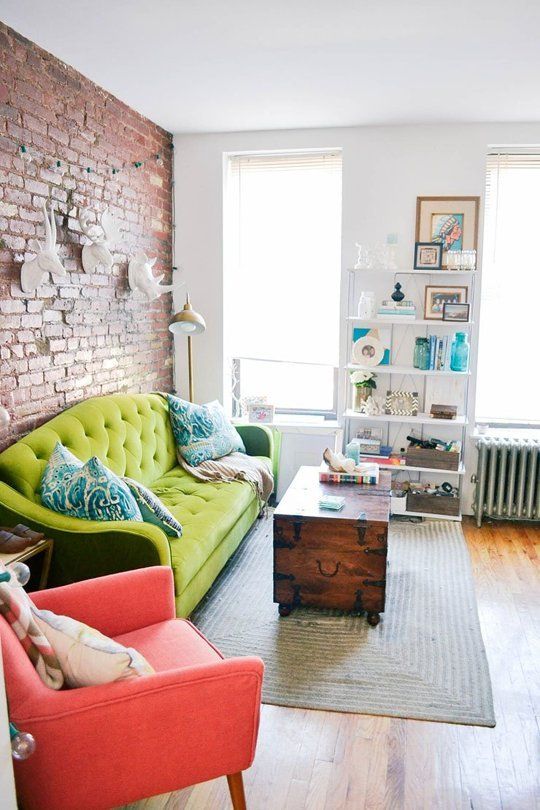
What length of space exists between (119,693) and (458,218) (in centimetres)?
402

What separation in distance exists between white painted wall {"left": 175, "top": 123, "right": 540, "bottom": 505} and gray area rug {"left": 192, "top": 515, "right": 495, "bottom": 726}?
1.61 meters

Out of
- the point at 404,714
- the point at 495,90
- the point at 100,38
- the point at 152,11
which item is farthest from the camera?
the point at 495,90

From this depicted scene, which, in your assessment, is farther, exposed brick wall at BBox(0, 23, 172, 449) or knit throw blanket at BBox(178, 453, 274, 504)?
knit throw blanket at BBox(178, 453, 274, 504)

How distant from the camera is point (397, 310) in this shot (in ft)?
15.3

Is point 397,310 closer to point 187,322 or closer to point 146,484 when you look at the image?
point 187,322

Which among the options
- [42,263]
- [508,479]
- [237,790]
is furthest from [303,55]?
[237,790]

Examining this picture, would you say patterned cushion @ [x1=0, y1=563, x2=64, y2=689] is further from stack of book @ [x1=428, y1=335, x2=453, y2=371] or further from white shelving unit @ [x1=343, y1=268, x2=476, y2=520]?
stack of book @ [x1=428, y1=335, x2=453, y2=371]

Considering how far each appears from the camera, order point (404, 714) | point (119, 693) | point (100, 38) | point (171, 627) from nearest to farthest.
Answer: point (119, 693) → point (171, 627) → point (404, 714) → point (100, 38)

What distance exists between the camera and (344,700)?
2.59m

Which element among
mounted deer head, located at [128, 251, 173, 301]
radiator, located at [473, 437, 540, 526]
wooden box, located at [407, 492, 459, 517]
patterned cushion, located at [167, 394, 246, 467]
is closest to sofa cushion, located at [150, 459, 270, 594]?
patterned cushion, located at [167, 394, 246, 467]

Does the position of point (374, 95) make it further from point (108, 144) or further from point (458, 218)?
point (108, 144)

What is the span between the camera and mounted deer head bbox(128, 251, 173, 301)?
4281 millimetres

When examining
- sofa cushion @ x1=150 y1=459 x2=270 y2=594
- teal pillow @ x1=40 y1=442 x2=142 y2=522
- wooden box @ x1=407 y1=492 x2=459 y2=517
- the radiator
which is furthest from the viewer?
wooden box @ x1=407 y1=492 x2=459 y2=517

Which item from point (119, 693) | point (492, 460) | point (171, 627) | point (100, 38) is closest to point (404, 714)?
point (171, 627)
